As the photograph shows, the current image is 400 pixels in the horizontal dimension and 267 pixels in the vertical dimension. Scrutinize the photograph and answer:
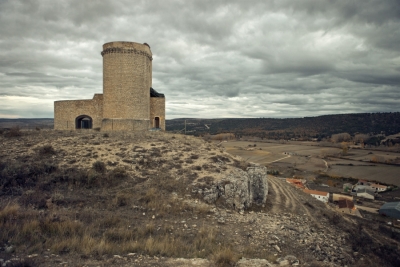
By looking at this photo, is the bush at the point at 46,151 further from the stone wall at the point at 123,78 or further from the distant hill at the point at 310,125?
the distant hill at the point at 310,125

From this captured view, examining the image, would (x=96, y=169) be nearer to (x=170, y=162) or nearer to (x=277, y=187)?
(x=170, y=162)

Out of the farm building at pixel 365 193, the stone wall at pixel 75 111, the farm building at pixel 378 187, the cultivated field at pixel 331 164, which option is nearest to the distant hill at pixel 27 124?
the stone wall at pixel 75 111

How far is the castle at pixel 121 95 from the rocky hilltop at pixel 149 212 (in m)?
3.02

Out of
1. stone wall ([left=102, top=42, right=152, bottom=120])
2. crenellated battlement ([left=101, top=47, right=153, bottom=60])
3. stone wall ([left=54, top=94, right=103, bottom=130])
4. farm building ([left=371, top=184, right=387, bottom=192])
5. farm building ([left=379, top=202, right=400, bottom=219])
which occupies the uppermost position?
crenellated battlement ([left=101, top=47, right=153, bottom=60])

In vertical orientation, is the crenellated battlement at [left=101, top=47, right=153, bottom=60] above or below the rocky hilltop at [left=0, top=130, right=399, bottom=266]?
above

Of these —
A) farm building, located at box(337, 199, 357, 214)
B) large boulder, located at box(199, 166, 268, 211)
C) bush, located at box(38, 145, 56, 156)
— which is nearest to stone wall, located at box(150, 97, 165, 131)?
bush, located at box(38, 145, 56, 156)

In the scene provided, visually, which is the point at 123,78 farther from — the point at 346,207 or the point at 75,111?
the point at 346,207

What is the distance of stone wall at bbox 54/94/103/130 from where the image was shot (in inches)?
833

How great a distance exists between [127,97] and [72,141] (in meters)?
5.57

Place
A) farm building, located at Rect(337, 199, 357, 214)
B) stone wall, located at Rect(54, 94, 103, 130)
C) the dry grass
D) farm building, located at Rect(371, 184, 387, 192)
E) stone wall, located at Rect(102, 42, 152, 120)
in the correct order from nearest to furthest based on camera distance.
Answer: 1. the dry grass
2. stone wall, located at Rect(102, 42, 152, 120)
3. stone wall, located at Rect(54, 94, 103, 130)
4. farm building, located at Rect(337, 199, 357, 214)
5. farm building, located at Rect(371, 184, 387, 192)

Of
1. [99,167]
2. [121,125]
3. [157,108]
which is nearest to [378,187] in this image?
[157,108]

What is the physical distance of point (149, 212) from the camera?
9000 mm

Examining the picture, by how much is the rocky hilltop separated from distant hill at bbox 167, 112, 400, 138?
231ft

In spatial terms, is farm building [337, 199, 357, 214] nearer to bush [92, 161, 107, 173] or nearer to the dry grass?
the dry grass
